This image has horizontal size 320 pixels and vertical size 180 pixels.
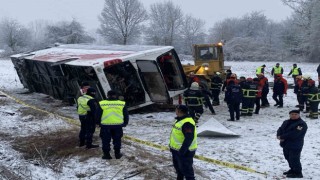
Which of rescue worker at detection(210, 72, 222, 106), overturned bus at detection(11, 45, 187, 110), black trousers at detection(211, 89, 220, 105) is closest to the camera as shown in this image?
overturned bus at detection(11, 45, 187, 110)

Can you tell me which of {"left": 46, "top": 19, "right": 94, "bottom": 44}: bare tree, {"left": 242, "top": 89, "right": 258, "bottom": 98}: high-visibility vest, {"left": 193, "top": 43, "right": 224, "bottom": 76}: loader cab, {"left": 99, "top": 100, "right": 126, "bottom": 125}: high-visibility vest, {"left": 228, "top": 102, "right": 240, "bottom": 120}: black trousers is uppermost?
{"left": 46, "top": 19, "right": 94, "bottom": 44}: bare tree

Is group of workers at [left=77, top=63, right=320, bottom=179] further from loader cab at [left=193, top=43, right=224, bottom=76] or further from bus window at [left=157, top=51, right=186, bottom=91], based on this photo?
loader cab at [left=193, top=43, right=224, bottom=76]

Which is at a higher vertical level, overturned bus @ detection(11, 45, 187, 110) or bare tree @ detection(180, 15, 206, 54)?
bare tree @ detection(180, 15, 206, 54)

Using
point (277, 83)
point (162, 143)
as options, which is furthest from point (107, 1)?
point (162, 143)

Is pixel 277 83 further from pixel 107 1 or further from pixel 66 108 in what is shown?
pixel 107 1

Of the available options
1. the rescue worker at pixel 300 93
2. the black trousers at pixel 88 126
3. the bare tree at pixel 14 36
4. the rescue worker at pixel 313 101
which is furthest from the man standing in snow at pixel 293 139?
the bare tree at pixel 14 36

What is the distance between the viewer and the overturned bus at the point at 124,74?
38.7ft

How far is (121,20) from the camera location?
57344 mm

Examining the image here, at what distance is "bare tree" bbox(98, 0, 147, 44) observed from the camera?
5666cm

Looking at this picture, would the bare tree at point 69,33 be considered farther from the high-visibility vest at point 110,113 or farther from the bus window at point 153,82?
the high-visibility vest at point 110,113

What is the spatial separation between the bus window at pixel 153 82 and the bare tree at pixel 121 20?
43.4m

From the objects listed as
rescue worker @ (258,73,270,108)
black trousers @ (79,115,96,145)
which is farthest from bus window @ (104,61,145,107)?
rescue worker @ (258,73,270,108)

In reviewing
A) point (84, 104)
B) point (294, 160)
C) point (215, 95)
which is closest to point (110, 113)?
point (84, 104)

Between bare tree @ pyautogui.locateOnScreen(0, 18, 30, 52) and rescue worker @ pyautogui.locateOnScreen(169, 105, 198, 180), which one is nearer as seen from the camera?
rescue worker @ pyautogui.locateOnScreen(169, 105, 198, 180)
